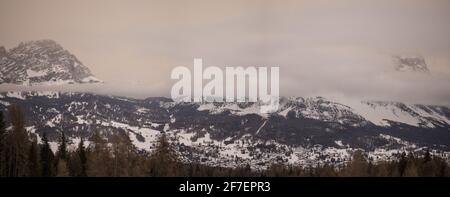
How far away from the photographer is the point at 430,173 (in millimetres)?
A: 149000

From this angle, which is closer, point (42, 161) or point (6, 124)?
point (6, 124)

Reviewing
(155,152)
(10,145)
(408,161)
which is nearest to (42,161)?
(10,145)

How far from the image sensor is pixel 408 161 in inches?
6142

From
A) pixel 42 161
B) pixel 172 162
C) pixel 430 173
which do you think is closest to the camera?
pixel 172 162

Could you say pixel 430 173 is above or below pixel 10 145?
below
